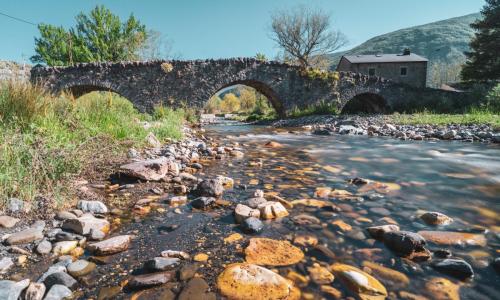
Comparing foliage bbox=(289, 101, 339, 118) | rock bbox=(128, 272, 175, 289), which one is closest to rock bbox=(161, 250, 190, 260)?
rock bbox=(128, 272, 175, 289)

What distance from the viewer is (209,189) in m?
3.11

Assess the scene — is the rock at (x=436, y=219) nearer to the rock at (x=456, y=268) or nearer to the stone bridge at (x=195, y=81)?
the rock at (x=456, y=268)

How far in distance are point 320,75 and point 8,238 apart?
60.0ft

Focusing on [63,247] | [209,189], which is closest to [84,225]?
[63,247]

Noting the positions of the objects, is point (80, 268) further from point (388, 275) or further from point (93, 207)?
point (388, 275)

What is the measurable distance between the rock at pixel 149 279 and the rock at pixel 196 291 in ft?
0.44

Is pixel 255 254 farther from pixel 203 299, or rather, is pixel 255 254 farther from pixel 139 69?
pixel 139 69

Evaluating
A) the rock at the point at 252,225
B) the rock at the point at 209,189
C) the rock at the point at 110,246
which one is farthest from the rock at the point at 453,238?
the rock at the point at 110,246

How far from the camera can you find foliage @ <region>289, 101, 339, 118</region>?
58.9 feet

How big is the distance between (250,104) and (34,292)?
42.7 meters

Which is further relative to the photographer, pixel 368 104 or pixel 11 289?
pixel 368 104

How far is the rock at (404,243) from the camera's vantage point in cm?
197

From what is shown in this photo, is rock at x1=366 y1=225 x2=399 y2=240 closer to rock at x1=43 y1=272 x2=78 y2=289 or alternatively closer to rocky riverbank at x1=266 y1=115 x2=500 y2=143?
rock at x1=43 y1=272 x2=78 y2=289

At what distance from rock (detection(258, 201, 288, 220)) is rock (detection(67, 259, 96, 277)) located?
1345mm
